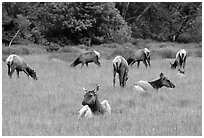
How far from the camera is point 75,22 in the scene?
29.8 m

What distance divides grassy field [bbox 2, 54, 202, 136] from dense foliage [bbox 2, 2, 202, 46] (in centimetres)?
1374

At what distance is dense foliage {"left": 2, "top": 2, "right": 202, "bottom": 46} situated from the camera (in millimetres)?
29703

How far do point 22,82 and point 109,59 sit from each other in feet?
31.2

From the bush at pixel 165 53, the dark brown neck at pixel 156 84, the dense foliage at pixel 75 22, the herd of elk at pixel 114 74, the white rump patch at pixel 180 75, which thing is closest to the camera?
the herd of elk at pixel 114 74

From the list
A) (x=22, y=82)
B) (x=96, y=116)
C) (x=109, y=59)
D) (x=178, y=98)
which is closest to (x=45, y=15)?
(x=109, y=59)

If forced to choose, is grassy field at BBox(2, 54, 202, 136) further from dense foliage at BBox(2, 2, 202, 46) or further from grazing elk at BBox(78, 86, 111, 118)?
dense foliage at BBox(2, 2, 202, 46)

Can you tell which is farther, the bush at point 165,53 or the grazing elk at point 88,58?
the bush at point 165,53

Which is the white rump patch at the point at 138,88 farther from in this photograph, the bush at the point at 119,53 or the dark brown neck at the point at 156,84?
the bush at the point at 119,53

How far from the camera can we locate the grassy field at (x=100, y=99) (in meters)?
7.64

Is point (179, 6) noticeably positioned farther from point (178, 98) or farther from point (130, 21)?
point (178, 98)

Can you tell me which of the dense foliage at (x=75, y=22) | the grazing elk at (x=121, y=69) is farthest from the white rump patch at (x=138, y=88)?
the dense foliage at (x=75, y=22)

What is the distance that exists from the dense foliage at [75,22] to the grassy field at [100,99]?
13.7m

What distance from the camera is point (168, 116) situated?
343 inches

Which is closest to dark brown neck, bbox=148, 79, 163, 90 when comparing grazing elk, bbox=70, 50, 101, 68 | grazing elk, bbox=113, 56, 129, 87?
grazing elk, bbox=113, 56, 129, 87
